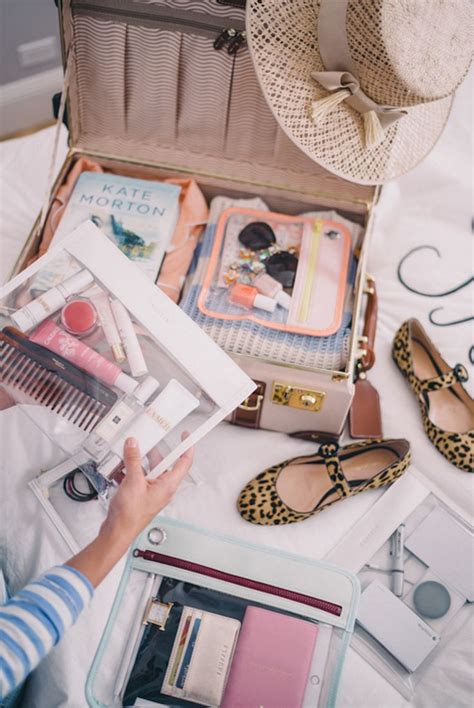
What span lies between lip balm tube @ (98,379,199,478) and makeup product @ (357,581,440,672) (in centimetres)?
41

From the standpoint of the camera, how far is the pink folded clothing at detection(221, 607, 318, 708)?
728 millimetres

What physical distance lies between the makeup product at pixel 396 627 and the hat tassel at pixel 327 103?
2.29 ft

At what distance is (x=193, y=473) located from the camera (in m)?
0.94

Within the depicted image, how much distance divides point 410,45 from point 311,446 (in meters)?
0.62

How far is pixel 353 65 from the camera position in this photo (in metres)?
0.76

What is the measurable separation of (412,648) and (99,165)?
3.17 feet

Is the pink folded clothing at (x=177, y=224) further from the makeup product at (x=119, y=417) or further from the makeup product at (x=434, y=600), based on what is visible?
the makeup product at (x=434, y=600)

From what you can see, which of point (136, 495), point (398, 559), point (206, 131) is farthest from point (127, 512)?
point (206, 131)

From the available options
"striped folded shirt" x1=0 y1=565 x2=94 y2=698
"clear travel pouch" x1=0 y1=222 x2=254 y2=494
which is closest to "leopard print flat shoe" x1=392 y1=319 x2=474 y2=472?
"clear travel pouch" x1=0 y1=222 x2=254 y2=494

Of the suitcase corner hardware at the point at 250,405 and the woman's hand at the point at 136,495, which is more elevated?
the woman's hand at the point at 136,495

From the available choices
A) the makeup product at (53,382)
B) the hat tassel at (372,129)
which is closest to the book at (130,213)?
the makeup product at (53,382)

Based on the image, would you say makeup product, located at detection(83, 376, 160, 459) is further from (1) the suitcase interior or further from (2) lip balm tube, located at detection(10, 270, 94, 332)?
(1) the suitcase interior

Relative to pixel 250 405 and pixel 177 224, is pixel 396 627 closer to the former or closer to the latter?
pixel 250 405

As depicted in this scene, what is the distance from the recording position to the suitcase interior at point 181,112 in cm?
89
